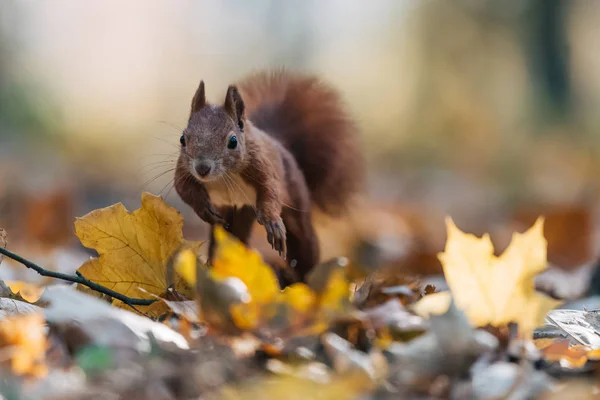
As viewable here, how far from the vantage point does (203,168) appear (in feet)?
8.27

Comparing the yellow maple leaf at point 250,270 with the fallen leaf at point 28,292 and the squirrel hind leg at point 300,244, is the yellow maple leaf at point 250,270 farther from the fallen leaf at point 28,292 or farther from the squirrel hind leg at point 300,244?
the squirrel hind leg at point 300,244

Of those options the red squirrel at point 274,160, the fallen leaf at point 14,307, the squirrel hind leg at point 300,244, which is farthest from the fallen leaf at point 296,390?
the squirrel hind leg at point 300,244

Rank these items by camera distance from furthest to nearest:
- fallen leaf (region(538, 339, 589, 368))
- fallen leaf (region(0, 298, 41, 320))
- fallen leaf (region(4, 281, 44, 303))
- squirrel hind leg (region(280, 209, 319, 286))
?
squirrel hind leg (region(280, 209, 319, 286)), fallen leaf (region(4, 281, 44, 303)), fallen leaf (region(0, 298, 41, 320)), fallen leaf (region(538, 339, 589, 368))

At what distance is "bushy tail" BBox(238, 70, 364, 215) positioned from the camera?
11.1 ft

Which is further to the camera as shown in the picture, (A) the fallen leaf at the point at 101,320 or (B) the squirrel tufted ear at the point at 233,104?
(B) the squirrel tufted ear at the point at 233,104

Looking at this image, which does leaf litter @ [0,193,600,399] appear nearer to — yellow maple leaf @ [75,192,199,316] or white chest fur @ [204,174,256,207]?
yellow maple leaf @ [75,192,199,316]

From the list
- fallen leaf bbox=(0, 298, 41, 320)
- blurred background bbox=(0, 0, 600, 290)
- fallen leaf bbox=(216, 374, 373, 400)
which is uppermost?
blurred background bbox=(0, 0, 600, 290)

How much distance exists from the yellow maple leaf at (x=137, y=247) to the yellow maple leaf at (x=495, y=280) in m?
0.63

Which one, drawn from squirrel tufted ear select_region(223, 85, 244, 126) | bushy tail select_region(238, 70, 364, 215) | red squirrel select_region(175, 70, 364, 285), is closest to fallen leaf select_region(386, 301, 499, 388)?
red squirrel select_region(175, 70, 364, 285)

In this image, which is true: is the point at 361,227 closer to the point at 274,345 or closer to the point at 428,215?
the point at 428,215

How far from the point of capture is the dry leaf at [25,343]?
1.34m

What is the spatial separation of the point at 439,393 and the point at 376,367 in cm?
10

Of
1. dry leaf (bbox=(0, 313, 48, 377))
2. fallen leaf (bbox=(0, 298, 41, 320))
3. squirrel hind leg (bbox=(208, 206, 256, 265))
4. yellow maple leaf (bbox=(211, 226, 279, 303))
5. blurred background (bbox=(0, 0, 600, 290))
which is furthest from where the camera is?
blurred background (bbox=(0, 0, 600, 290))

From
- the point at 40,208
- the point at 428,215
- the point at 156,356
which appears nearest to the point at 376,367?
the point at 156,356
